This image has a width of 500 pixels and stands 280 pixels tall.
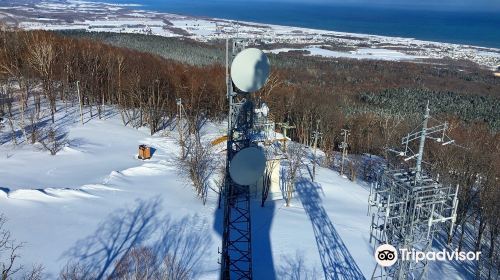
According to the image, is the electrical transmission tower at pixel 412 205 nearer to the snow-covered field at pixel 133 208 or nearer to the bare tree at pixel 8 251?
the snow-covered field at pixel 133 208

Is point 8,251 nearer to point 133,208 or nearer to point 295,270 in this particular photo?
point 133,208

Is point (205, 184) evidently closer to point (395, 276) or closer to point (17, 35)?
point (395, 276)

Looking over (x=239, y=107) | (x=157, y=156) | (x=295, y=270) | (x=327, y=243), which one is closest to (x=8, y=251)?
(x=239, y=107)

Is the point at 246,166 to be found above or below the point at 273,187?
above

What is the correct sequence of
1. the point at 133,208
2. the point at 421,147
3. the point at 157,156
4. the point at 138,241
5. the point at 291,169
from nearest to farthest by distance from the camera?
the point at 421,147 → the point at 138,241 → the point at 133,208 → the point at 291,169 → the point at 157,156

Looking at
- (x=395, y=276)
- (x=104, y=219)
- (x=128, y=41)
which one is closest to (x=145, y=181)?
(x=104, y=219)

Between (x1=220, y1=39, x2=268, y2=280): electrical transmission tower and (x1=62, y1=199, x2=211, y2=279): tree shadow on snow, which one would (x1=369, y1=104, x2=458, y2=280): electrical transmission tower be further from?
(x1=62, y1=199, x2=211, y2=279): tree shadow on snow
